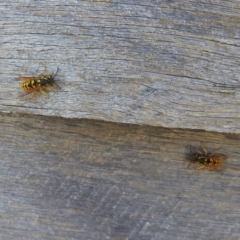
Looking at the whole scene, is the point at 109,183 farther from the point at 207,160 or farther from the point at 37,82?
the point at 37,82

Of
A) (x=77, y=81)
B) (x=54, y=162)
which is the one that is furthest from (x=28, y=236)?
(x=77, y=81)

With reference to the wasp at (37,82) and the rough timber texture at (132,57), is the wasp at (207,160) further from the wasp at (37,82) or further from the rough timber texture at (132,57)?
the wasp at (37,82)

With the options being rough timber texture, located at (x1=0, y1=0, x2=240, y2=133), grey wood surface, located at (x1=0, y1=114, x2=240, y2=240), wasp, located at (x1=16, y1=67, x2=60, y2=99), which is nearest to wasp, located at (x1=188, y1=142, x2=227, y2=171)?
grey wood surface, located at (x1=0, y1=114, x2=240, y2=240)

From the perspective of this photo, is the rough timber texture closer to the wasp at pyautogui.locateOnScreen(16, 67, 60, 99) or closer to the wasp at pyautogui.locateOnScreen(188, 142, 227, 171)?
the wasp at pyautogui.locateOnScreen(16, 67, 60, 99)

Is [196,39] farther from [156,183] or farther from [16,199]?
[16,199]

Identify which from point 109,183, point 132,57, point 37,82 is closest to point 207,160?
point 109,183

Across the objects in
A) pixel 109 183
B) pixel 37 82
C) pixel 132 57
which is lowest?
pixel 109 183
